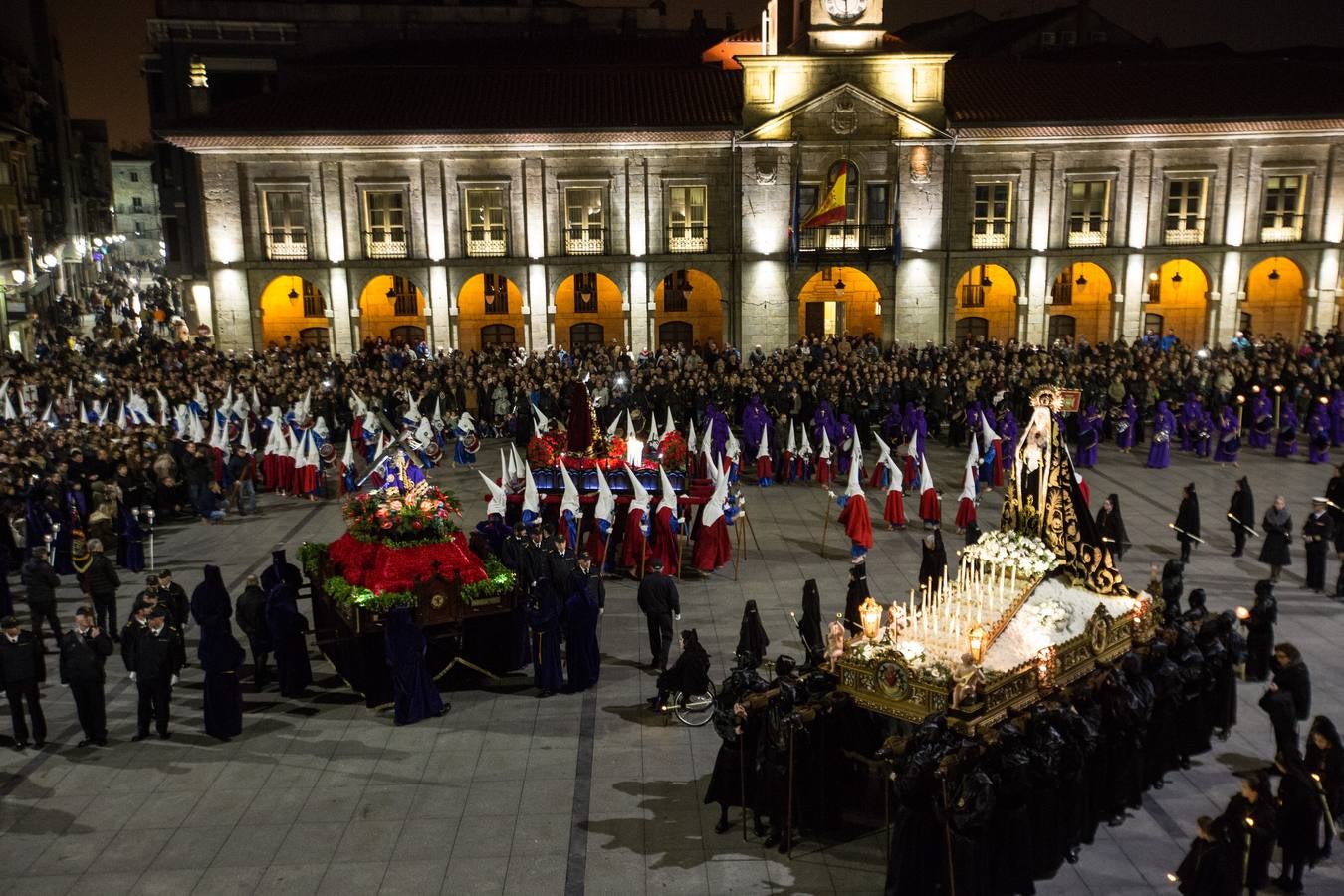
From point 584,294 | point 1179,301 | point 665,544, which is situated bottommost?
point 665,544

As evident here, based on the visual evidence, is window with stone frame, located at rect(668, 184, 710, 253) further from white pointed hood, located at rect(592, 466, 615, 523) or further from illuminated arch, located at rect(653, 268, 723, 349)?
white pointed hood, located at rect(592, 466, 615, 523)

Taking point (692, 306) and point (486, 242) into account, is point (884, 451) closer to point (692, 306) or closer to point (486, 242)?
A: point (486, 242)

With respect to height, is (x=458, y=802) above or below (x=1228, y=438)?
below

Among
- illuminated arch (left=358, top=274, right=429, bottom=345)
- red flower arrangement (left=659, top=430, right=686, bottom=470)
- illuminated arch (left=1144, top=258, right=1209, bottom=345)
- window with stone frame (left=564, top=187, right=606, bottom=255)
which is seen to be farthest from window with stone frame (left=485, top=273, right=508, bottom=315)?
illuminated arch (left=1144, top=258, right=1209, bottom=345)

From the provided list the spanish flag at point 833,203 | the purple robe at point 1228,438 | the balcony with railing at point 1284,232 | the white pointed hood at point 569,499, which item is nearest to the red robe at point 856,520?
the white pointed hood at point 569,499

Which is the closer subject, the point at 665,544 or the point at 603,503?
the point at 665,544

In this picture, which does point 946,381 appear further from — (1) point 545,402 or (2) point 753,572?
(2) point 753,572

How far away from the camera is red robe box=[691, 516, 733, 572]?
698 inches

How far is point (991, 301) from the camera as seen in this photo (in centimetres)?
4641

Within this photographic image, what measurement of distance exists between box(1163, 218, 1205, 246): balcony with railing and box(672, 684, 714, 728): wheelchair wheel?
1521 inches

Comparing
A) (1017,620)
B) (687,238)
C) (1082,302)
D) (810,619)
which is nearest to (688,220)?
(687,238)

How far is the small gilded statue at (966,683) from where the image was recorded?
954cm

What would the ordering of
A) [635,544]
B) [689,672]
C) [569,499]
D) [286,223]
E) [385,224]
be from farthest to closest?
1. [385,224]
2. [286,223]
3. [569,499]
4. [635,544]
5. [689,672]

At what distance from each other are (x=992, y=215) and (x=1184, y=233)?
805cm
